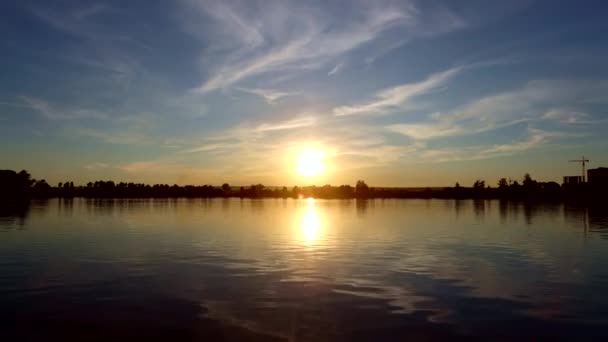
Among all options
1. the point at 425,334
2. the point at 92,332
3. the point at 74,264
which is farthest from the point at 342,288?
the point at 74,264

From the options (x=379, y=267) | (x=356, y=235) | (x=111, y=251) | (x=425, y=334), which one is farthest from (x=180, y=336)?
(x=356, y=235)

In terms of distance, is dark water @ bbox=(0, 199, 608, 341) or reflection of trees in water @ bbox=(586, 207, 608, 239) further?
reflection of trees in water @ bbox=(586, 207, 608, 239)

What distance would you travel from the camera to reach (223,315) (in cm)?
2472

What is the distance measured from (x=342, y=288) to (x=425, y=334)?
10.8 metres

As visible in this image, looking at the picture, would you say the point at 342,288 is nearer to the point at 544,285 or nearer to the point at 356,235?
the point at 544,285

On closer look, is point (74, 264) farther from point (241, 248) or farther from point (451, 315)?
point (451, 315)

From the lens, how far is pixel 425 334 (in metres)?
21.5

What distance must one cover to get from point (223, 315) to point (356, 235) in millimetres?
51492

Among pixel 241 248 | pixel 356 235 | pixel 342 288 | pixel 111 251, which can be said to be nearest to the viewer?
pixel 342 288

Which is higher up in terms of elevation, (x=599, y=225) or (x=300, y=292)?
(x=300, y=292)

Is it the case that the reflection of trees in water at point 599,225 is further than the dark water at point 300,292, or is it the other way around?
the reflection of trees in water at point 599,225

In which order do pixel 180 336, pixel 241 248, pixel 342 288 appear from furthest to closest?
1. pixel 241 248
2. pixel 342 288
3. pixel 180 336

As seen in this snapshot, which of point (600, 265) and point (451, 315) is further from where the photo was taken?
point (600, 265)

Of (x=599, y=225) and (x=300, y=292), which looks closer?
(x=300, y=292)
